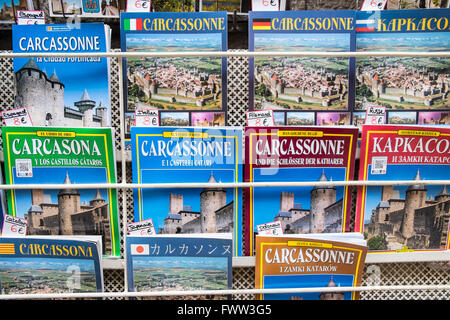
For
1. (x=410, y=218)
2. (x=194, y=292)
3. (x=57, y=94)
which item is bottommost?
(x=194, y=292)

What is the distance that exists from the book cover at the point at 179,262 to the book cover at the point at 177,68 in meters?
0.27

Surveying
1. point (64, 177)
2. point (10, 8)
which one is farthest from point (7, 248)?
point (10, 8)

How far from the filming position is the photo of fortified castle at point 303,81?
74 cm

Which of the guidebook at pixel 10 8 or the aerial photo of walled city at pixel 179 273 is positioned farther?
the guidebook at pixel 10 8

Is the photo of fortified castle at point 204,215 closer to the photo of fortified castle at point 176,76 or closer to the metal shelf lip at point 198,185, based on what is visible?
the metal shelf lip at point 198,185

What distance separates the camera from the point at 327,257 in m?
0.75

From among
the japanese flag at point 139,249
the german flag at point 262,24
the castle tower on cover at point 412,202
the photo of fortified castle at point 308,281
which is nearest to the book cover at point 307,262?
the photo of fortified castle at point 308,281

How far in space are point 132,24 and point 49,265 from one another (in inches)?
22.9

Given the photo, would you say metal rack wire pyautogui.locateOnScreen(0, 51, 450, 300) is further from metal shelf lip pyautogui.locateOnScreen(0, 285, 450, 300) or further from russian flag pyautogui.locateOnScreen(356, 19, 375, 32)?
russian flag pyautogui.locateOnScreen(356, 19, 375, 32)

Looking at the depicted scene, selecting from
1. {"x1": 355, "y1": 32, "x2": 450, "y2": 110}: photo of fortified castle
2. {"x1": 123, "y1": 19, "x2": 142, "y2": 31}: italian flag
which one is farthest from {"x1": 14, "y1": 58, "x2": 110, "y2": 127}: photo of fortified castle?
{"x1": 355, "y1": 32, "x2": 450, "y2": 110}: photo of fortified castle

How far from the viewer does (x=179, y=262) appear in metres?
0.74

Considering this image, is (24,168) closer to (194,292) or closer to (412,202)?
(194,292)

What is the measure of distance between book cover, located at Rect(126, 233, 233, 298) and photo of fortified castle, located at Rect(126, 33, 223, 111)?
1.00ft

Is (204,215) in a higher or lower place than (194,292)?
higher
